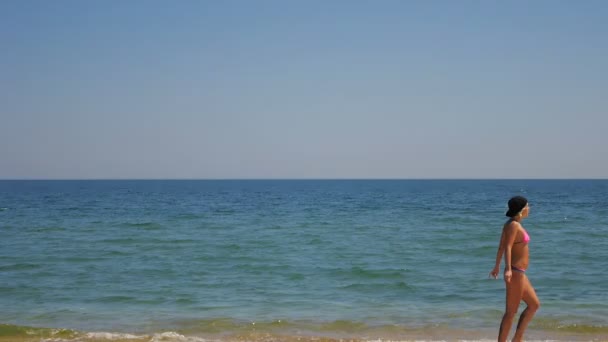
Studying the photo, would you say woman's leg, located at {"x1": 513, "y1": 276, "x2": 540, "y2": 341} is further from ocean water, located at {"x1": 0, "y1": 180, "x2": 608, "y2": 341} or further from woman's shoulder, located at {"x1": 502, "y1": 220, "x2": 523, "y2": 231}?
ocean water, located at {"x1": 0, "y1": 180, "x2": 608, "y2": 341}

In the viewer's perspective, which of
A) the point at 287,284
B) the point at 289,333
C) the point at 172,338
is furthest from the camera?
the point at 287,284

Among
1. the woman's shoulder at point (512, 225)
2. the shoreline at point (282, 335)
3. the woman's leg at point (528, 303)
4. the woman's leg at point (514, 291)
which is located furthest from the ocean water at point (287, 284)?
the woman's shoulder at point (512, 225)

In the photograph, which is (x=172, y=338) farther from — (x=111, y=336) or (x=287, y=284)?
(x=287, y=284)

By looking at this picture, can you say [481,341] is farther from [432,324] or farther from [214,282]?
[214,282]

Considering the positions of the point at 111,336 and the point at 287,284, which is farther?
the point at 287,284

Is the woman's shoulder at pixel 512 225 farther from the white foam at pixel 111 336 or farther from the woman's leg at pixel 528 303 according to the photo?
the white foam at pixel 111 336

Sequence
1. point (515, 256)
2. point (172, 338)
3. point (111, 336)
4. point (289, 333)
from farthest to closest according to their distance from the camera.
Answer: point (289, 333) < point (111, 336) < point (172, 338) < point (515, 256)

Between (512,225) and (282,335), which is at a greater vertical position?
(512,225)

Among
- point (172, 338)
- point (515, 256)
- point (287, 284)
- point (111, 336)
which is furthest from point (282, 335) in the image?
point (287, 284)

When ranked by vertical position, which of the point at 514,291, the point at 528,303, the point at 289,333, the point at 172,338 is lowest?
the point at 289,333

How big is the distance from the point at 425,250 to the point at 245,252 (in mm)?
5731

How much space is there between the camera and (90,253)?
1927cm

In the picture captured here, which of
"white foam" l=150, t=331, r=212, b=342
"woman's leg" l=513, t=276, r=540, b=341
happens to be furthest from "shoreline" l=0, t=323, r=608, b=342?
"woman's leg" l=513, t=276, r=540, b=341

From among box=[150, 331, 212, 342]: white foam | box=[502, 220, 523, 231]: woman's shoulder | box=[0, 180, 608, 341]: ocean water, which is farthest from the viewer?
box=[0, 180, 608, 341]: ocean water
